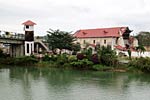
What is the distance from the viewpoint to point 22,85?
91.2 ft

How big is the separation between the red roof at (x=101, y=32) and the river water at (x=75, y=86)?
17016 millimetres

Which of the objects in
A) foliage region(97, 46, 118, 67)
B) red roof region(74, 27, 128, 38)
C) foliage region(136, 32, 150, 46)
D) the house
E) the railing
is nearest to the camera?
foliage region(97, 46, 118, 67)

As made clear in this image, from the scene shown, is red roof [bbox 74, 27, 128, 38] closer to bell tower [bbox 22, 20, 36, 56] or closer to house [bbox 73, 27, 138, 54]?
house [bbox 73, 27, 138, 54]

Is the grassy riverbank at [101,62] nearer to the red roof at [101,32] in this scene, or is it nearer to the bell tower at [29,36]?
the bell tower at [29,36]

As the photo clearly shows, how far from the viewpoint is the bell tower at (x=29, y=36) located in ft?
157

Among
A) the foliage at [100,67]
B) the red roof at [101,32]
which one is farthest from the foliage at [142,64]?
the red roof at [101,32]

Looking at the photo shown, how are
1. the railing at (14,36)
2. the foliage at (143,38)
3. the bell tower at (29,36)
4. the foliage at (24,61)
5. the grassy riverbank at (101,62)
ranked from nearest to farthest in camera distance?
1. the grassy riverbank at (101,62)
2. the foliage at (24,61)
3. the railing at (14,36)
4. the bell tower at (29,36)
5. the foliage at (143,38)

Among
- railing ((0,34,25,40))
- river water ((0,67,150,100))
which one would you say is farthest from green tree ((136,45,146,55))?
railing ((0,34,25,40))

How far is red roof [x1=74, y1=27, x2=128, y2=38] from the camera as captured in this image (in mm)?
53281

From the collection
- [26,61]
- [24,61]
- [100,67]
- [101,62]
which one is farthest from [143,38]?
[100,67]

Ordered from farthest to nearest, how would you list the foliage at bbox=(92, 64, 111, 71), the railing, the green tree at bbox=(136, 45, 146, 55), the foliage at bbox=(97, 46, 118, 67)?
1. the railing
2. the green tree at bbox=(136, 45, 146, 55)
3. the foliage at bbox=(97, 46, 118, 67)
4. the foliage at bbox=(92, 64, 111, 71)

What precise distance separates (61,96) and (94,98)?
7.17 feet

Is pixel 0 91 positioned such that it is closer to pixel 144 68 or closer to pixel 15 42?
pixel 144 68

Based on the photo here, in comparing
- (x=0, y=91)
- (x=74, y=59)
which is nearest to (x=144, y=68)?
(x=74, y=59)
